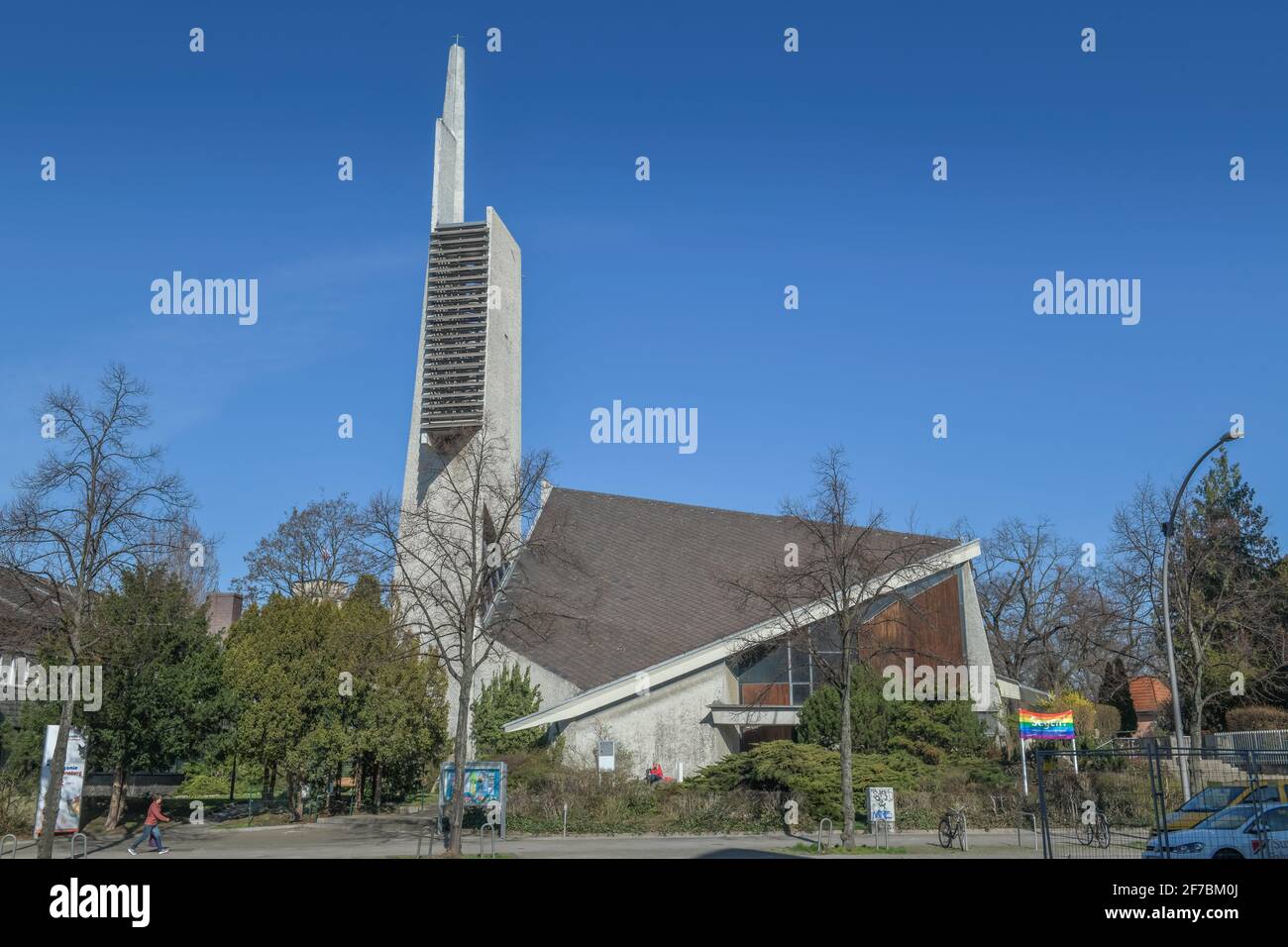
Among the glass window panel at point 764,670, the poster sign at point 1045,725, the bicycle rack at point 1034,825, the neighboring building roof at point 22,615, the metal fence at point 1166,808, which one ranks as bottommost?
the bicycle rack at point 1034,825

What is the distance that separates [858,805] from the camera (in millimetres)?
28031

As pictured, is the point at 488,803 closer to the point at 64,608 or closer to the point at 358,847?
the point at 358,847

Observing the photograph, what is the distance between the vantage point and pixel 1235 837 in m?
15.6

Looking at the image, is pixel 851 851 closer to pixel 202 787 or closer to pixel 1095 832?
pixel 1095 832

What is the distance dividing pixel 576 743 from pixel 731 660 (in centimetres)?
599

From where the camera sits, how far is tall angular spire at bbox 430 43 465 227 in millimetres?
46656

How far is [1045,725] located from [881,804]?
18.5ft

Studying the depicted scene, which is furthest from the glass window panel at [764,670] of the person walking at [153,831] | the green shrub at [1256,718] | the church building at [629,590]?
the person walking at [153,831]

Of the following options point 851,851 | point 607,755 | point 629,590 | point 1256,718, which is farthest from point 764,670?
point 1256,718

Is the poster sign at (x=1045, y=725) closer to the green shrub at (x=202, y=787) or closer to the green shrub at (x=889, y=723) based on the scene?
the green shrub at (x=889, y=723)

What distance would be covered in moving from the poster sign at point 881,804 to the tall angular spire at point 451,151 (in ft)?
104

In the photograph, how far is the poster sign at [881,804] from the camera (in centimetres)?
2459
